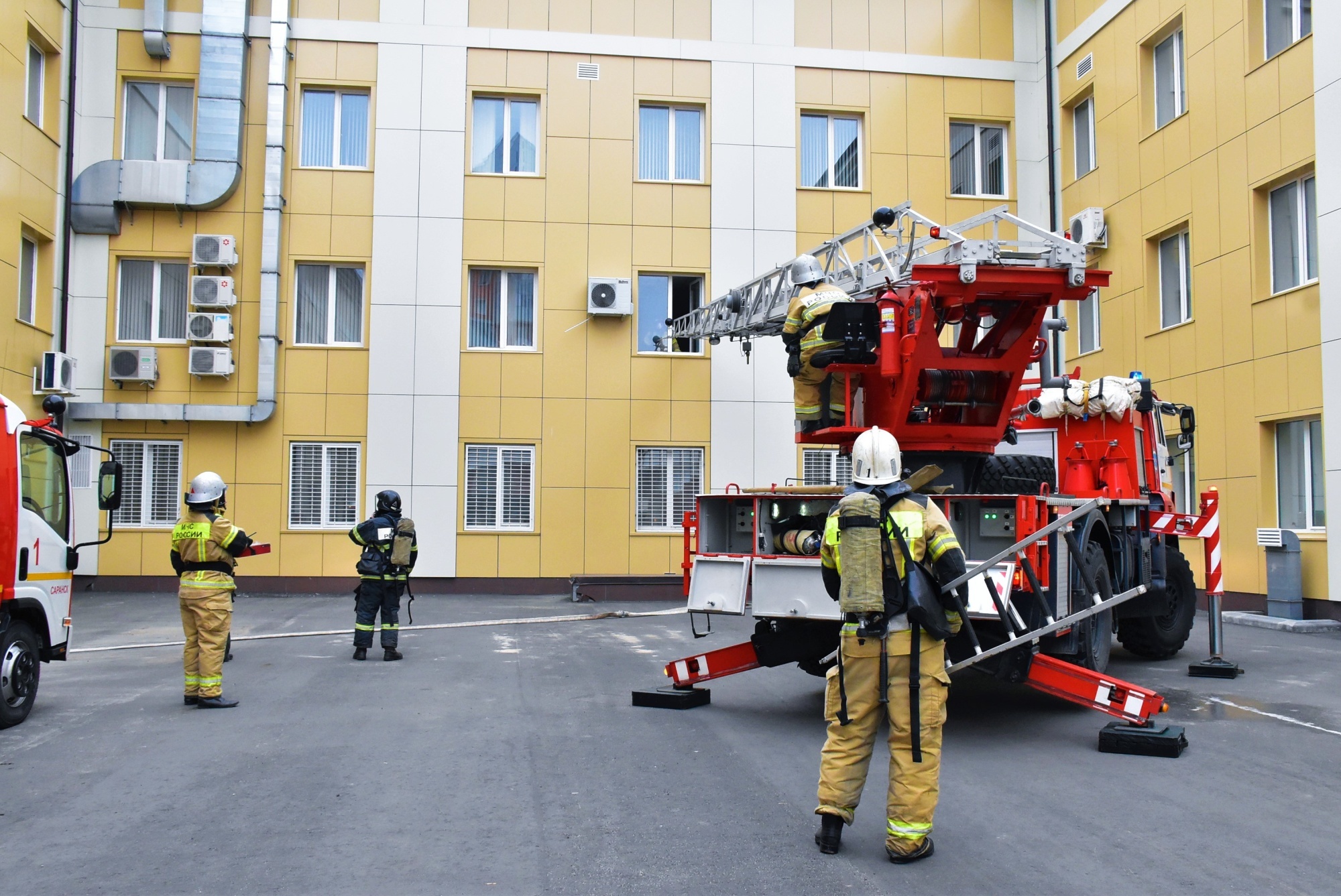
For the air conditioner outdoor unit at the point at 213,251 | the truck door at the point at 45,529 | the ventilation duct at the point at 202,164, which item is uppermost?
the ventilation duct at the point at 202,164

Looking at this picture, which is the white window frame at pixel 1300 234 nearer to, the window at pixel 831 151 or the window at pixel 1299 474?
the window at pixel 1299 474

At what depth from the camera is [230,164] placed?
17500 mm

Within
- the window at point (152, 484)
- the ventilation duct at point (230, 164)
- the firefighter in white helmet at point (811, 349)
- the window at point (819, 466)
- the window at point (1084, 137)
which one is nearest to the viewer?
the firefighter in white helmet at point (811, 349)

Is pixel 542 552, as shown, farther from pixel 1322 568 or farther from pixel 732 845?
pixel 732 845

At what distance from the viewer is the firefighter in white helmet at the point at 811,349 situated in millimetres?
7961

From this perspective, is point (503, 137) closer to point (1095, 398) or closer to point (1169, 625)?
point (1095, 398)

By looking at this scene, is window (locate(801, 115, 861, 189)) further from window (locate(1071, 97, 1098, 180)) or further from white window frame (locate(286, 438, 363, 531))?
white window frame (locate(286, 438, 363, 531))

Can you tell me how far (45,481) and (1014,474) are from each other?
786cm

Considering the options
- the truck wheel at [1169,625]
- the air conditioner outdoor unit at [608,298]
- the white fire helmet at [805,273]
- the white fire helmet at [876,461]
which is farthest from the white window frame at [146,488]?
the white fire helmet at [876,461]

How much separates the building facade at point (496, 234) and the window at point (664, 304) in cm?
Answer: 6

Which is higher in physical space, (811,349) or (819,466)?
(811,349)

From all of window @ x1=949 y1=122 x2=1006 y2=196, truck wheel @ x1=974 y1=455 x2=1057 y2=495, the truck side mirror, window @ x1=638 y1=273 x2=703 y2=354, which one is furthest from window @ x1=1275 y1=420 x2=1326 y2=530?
the truck side mirror

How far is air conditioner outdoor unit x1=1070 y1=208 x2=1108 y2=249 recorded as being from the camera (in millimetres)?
18125

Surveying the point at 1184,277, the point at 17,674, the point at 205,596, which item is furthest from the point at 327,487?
the point at 1184,277
